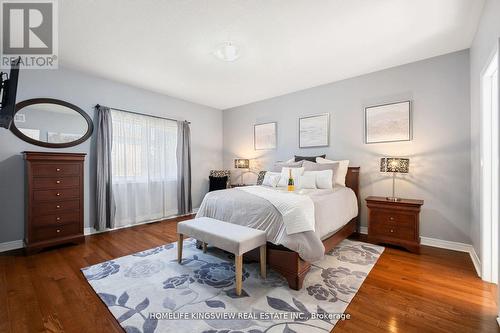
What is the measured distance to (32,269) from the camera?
235cm

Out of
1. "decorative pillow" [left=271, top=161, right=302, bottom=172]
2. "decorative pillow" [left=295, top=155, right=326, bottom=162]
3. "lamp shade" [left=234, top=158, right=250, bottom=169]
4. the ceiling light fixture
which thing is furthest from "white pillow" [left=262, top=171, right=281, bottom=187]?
the ceiling light fixture

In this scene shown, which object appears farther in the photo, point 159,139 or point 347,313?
point 159,139

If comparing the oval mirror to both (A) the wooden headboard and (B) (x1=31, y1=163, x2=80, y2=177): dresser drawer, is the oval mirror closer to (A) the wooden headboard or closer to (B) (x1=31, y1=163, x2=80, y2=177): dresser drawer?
(B) (x1=31, y1=163, x2=80, y2=177): dresser drawer

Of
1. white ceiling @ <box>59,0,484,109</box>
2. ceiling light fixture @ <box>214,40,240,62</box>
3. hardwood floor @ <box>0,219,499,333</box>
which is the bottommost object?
hardwood floor @ <box>0,219,499,333</box>

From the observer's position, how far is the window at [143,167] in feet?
12.8

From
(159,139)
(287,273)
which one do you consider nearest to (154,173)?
(159,139)

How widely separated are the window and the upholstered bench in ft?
7.06

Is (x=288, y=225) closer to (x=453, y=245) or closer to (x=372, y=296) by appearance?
(x=372, y=296)

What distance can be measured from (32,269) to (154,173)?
7.53 ft

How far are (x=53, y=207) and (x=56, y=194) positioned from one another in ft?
0.58

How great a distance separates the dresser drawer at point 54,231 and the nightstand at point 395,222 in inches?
166

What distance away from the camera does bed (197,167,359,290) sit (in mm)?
1964

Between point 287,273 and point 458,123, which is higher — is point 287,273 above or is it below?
below

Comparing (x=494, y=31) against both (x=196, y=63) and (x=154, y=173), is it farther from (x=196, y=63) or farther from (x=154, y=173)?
(x=154, y=173)
